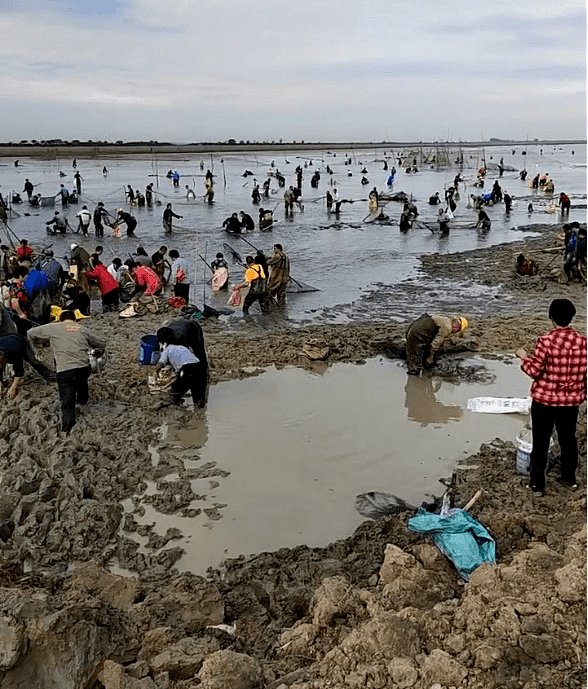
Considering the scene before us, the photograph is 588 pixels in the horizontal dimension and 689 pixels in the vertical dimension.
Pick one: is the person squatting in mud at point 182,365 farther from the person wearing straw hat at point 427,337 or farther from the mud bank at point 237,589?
the person wearing straw hat at point 427,337

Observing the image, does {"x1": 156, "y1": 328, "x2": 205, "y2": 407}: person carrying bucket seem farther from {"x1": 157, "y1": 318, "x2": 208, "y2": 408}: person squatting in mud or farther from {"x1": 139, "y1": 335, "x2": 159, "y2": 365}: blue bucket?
{"x1": 139, "y1": 335, "x2": 159, "y2": 365}: blue bucket

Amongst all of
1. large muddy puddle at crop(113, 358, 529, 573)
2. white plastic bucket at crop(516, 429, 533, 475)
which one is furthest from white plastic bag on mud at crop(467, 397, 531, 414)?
white plastic bucket at crop(516, 429, 533, 475)

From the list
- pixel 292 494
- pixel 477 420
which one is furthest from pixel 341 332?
pixel 292 494

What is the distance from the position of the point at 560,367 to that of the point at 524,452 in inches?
44.3

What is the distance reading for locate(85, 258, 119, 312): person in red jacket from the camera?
11.6 metres

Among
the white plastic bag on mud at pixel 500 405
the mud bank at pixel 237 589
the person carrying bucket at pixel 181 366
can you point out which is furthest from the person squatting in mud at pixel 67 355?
the white plastic bag on mud at pixel 500 405

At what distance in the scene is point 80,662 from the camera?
2.97m

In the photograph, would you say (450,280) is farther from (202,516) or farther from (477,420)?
(202,516)

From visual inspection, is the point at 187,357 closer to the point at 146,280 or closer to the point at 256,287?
the point at 256,287

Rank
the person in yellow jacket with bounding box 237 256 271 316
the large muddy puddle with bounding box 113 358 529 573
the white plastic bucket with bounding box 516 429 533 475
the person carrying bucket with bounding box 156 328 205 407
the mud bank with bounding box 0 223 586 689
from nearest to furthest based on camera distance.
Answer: the mud bank with bounding box 0 223 586 689, the large muddy puddle with bounding box 113 358 529 573, the white plastic bucket with bounding box 516 429 533 475, the person carrying bucket with bounding box 156 328 205 407, the person in yellow jacket with bounding box 237 256 271 316

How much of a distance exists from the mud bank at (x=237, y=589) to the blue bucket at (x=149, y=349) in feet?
1.79

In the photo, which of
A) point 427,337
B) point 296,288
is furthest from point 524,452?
point 296,288

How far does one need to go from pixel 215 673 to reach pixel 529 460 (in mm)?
3433

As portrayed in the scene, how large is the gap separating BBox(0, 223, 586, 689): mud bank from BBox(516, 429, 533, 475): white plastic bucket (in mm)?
131
